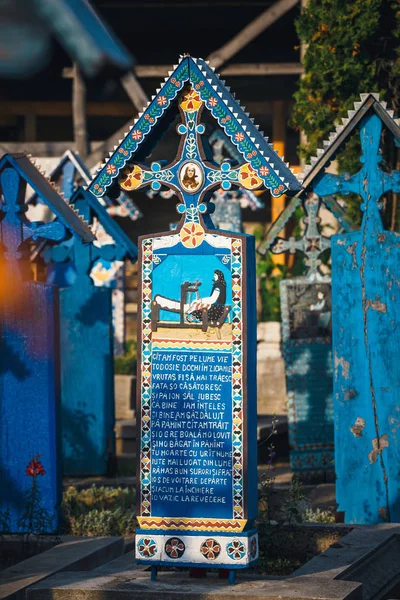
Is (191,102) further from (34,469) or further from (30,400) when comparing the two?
(34,469)

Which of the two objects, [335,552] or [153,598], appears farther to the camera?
[335,552]

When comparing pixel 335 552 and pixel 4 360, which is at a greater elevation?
pixel 4 360

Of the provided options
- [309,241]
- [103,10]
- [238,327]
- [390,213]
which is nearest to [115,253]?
[309,241]

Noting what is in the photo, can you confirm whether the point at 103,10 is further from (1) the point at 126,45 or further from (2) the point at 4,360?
(2) the point at 4,360

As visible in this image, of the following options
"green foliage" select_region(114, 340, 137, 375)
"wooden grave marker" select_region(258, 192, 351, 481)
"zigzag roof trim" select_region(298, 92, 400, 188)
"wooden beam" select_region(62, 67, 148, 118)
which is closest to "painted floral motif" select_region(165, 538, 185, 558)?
"zigzag roof trim" select_region(298, 92, 400, 188)

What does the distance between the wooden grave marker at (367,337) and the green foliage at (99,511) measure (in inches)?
62.0

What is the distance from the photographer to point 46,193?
29.2 feet

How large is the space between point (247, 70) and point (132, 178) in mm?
12033

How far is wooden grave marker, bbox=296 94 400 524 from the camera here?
852 centimetres

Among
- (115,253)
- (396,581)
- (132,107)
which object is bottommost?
(396,581)

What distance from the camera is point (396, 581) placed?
281 inches

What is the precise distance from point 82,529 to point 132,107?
533 inches

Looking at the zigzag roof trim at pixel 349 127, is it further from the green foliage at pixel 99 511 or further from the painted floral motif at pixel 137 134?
the green foliage at pixel 99 511

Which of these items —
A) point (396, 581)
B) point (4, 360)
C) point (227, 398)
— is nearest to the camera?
point (227, 398)
